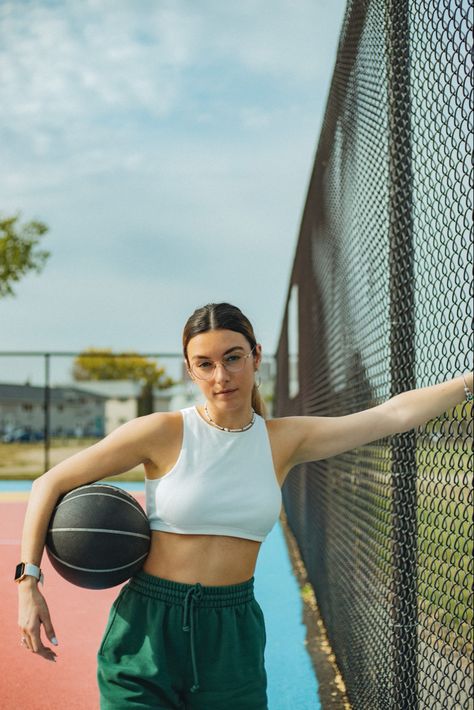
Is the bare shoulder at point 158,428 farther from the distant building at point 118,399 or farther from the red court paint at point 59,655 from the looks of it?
the distant building at point 118,399

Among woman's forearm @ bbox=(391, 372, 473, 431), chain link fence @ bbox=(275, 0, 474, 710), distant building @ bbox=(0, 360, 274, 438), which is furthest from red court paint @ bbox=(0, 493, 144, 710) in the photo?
distant building @ bbox=(0, 360, 274, 438)

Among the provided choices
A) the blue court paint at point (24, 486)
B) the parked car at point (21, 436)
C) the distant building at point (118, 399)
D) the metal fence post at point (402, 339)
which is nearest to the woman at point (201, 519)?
the metal fence post at point (402, 339)

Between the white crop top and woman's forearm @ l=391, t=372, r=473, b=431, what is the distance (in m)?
0.44

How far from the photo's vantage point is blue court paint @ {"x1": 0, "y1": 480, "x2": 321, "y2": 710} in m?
4.00

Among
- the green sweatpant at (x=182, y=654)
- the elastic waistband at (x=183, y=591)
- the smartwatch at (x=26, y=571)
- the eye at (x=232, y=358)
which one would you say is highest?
the eye at (x=232, y=358)

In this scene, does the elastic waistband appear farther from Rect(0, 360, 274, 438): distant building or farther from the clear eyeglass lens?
Rect(0, 360, 274, 438): distant building

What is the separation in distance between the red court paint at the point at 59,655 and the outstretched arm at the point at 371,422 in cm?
210

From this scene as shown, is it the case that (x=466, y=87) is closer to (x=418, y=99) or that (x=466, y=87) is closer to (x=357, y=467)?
(x=418, y=99)

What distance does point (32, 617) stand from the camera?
2.29 metres

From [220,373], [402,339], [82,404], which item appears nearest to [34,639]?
[220,373]

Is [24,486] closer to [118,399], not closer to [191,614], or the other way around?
[118,399]

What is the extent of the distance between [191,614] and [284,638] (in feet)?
9.61

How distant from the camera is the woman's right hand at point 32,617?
2.28 m

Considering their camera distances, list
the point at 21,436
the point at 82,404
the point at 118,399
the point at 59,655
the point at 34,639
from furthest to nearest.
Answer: the point at 118,399 < the point at 82,404 < the point at 21,436 < the point at 59,655 < the point at 34,639
